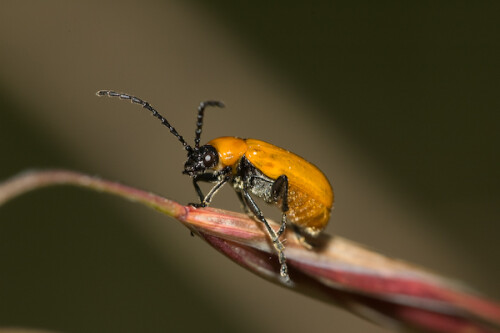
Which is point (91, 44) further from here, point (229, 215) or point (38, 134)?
point (229, 215)

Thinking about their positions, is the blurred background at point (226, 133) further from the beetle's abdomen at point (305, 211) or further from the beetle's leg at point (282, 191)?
the beetle's abdomen at point (305, 211)

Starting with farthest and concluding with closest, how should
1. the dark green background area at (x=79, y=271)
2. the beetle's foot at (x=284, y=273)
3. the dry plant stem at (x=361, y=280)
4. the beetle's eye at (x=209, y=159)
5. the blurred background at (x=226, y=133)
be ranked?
the dark green background area at (x=79, y=271), the blurred background at (x=226, y=133), the beetle's eye at (x=209, y=159), the beetle's foot at (x=284, y=273), the dry plant stem at (x=361, y=280)

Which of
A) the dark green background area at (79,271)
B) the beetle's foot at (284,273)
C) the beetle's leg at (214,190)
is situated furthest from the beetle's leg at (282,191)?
the dark green background area at (79,271)

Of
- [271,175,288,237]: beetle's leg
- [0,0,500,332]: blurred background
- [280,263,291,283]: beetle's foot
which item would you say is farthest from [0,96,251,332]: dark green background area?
[280,263,291,283]: beetle's foot

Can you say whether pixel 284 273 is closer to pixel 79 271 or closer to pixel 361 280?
pixel 361 280

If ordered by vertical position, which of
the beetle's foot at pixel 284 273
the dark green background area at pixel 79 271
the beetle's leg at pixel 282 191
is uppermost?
the beetle's leg at pixel 282 191

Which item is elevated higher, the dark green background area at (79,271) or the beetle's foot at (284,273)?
the dark green background area at (79,271)

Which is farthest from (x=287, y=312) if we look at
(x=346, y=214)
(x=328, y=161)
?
(x=328, y=161)
